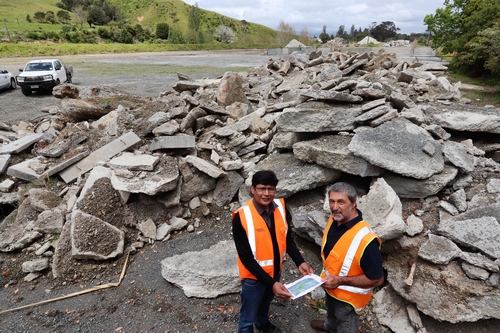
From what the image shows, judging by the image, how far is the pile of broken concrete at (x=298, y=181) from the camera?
3617 millimetres

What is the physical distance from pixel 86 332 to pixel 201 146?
153 inches

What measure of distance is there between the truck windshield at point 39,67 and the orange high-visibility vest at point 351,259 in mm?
18502

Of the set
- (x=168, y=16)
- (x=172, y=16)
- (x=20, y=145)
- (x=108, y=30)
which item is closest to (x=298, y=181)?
(x=20, y=145)

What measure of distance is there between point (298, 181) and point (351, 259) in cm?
255

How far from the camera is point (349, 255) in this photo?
240 centimetres

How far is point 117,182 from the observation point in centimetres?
Result: 516

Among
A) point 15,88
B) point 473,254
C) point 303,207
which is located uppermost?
point 473,254

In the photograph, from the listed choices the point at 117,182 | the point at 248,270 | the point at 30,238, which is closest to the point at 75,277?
the point at 30,238

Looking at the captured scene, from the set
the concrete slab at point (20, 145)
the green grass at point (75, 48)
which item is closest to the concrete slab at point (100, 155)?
the concrete slab at point (20, 145)

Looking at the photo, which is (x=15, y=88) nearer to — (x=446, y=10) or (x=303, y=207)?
(x=303, y=207)

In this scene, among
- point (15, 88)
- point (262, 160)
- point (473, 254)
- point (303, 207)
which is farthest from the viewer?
point (15, 88)

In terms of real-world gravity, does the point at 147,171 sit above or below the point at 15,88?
above

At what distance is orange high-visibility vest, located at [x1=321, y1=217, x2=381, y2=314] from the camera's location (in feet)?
7.79

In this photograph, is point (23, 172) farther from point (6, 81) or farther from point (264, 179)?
point (6, 81)
